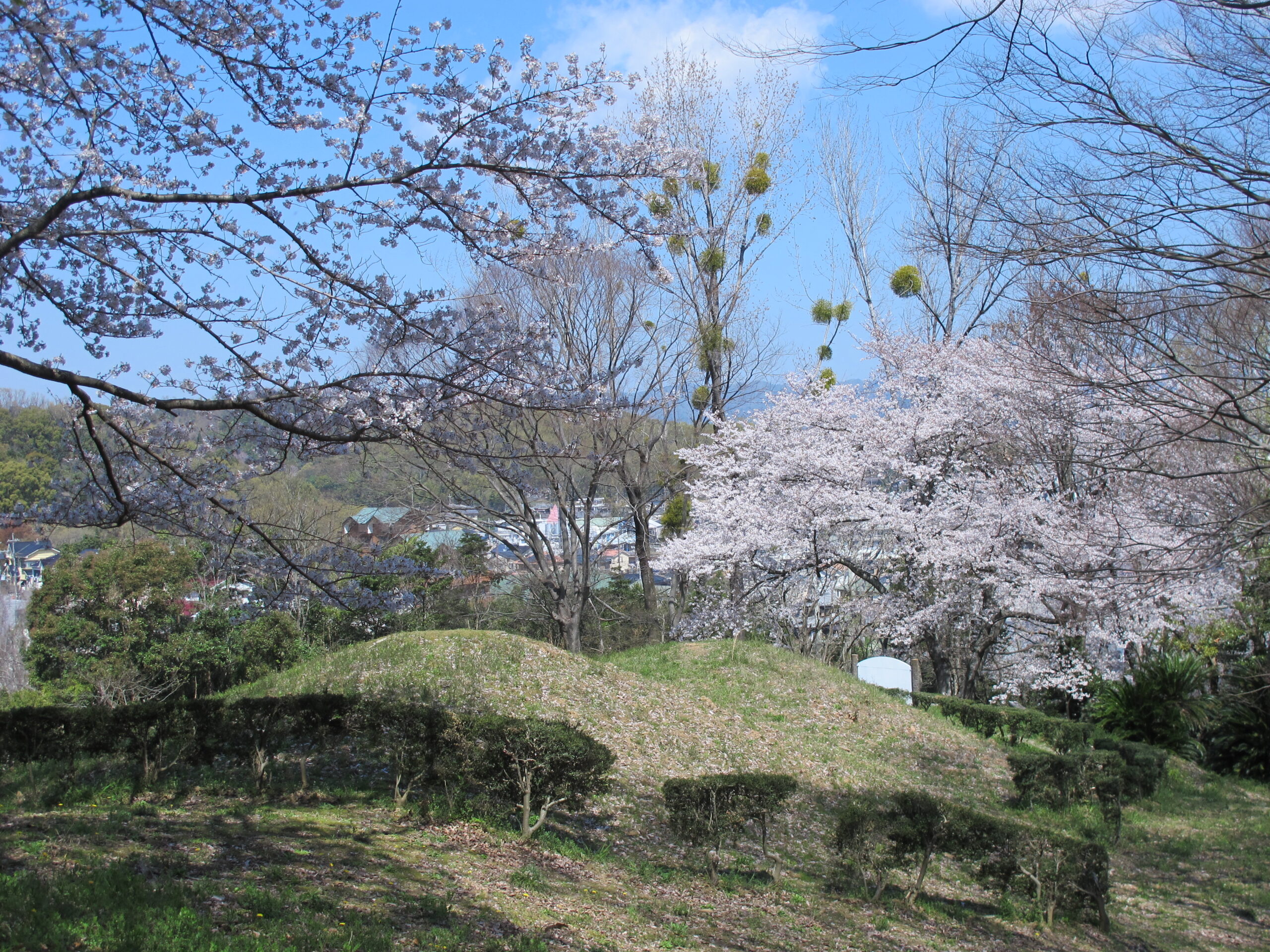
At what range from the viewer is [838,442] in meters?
15.0

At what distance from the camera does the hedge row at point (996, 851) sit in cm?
605

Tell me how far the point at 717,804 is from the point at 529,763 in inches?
55.2

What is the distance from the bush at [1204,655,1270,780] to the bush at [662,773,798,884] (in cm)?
935

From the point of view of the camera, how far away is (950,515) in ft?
43.4

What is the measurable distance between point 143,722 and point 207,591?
10.1 m

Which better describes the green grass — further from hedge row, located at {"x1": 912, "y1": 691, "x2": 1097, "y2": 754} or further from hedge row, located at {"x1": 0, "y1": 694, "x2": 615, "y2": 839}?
hedge row, located at {"x1": 912, "y1": 691, "x2": 1097, "y2": 754}

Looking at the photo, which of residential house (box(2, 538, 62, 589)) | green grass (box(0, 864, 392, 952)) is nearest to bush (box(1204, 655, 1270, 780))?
green grass (box(0, 864, 392, 952))

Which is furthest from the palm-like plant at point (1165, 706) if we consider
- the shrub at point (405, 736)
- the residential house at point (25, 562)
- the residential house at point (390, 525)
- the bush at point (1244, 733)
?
the residential house at point (25, 562)

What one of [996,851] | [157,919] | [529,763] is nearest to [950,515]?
[996,851]

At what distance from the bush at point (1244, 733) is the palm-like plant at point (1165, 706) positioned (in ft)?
0.72

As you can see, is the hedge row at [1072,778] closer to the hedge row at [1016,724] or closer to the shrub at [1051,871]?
the hedge row at [1016,724]

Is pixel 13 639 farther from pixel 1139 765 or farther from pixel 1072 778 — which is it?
pixel 1139 765

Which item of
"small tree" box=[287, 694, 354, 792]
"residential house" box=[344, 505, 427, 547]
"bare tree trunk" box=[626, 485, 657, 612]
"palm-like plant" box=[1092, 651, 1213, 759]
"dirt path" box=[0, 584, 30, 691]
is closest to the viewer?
"small tree" box=[287, 694, 354, 792]

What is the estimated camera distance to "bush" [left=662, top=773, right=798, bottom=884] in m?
6.24
